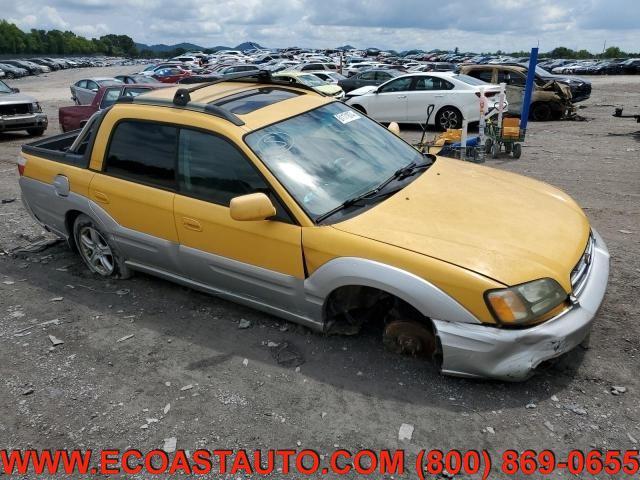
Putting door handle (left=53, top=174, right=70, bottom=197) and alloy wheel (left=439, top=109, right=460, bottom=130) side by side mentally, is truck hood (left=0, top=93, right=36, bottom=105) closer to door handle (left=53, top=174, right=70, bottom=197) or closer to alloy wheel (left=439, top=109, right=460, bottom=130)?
door handle (left=53, top=174, right=70, bottom=197)

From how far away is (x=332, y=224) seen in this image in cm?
324

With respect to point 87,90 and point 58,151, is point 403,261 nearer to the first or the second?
point 58,151

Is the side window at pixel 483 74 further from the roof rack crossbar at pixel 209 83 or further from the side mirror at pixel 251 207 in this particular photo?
Result: the side mirror at pixel 251 207

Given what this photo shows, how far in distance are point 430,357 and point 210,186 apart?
77.4 inches

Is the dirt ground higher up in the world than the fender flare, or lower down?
lower down

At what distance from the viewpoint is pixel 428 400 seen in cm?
302

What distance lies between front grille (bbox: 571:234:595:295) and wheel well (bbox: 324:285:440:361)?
899mm

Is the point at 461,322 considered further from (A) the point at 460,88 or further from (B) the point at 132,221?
(A) the point at 460,88

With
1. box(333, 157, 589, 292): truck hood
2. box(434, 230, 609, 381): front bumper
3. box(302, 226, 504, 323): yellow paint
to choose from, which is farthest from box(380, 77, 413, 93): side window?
box(434, 230, 609, 381): front bumper

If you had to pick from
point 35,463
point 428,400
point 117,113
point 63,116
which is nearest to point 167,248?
point 117,113

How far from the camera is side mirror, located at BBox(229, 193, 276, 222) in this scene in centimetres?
314

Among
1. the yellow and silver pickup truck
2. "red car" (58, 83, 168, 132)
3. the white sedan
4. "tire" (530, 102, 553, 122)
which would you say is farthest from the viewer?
"tire" (530, 102, 553, 122)

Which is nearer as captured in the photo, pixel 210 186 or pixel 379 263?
pixel 379 263

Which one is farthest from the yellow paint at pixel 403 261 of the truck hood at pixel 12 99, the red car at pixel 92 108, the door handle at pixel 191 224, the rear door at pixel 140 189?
the truck hood at pixel 12 99
